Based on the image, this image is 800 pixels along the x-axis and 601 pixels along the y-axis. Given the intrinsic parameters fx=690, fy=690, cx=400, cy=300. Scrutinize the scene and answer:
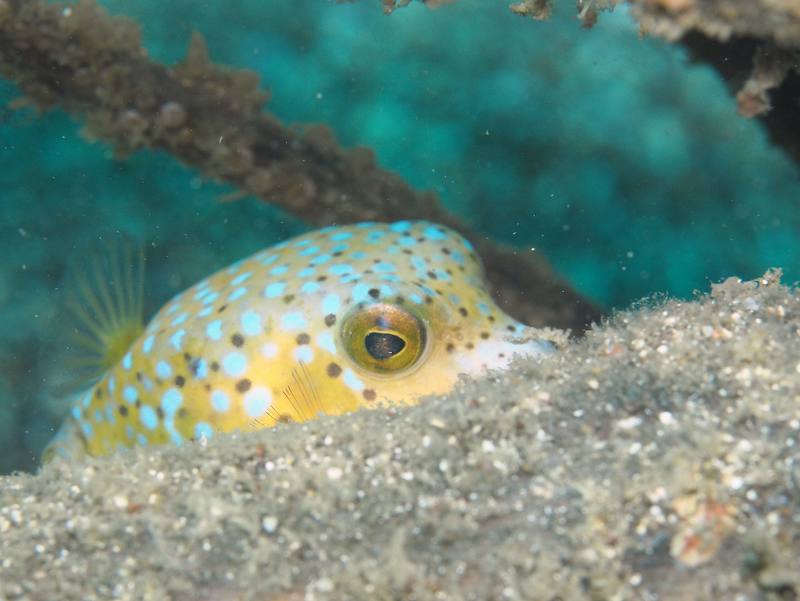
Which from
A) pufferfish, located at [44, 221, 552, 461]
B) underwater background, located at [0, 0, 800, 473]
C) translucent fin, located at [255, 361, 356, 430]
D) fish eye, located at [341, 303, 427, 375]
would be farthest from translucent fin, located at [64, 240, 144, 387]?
fish eye, located at [341, 303, 427, 375]

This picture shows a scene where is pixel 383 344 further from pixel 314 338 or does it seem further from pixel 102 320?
pixel 102 320

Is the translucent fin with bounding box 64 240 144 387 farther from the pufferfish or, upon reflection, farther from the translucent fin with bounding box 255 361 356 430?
the translucent fin with bounding box 255 361 356 430

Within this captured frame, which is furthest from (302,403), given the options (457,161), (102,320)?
(457,161)

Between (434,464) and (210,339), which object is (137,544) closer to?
(434,464)

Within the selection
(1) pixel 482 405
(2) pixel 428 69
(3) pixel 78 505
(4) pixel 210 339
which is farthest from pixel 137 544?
(2) pixel 428 69

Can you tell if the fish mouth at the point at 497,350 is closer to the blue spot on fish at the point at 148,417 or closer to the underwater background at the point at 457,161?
the blue spot on fish at the point at 148,417

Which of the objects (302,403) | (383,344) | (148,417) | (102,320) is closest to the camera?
(383,344)

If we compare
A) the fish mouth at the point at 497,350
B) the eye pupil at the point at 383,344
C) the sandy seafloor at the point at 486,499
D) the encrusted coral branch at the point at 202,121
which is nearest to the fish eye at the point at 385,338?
the eye pupil at the point at 383,344
